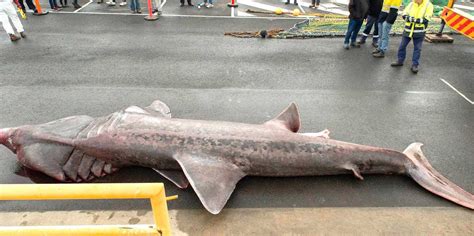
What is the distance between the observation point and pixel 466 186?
15.3 ft

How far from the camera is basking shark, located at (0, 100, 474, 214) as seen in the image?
14.4 ft

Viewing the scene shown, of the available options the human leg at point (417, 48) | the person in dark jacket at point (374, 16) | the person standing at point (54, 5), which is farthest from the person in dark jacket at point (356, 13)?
the person standing at point (54, 5)

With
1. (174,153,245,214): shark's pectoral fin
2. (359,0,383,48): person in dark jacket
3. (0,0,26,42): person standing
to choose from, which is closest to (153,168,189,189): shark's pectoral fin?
(174,153,245,214): shark's pectoral fin

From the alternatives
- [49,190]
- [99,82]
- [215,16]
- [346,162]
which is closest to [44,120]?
[99,82]

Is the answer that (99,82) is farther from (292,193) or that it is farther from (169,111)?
(292,193)

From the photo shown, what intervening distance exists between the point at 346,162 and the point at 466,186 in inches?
68.4

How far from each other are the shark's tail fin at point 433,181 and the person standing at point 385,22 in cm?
516

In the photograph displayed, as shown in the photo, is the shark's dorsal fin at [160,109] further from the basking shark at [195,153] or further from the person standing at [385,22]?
the person standing at [385,22]

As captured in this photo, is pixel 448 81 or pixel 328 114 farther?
pixel 448 81

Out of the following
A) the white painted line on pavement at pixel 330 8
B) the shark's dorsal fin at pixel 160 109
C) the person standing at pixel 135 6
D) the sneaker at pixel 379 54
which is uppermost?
the person standing at pixel 135 6

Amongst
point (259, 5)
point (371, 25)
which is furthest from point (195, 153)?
point (259, 5)

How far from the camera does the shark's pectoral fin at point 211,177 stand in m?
3.97

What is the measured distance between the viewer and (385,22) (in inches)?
366

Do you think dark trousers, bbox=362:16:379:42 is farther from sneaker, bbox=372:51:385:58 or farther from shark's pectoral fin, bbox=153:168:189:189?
shark's pectoral fin, bbox=153:168:189:189
